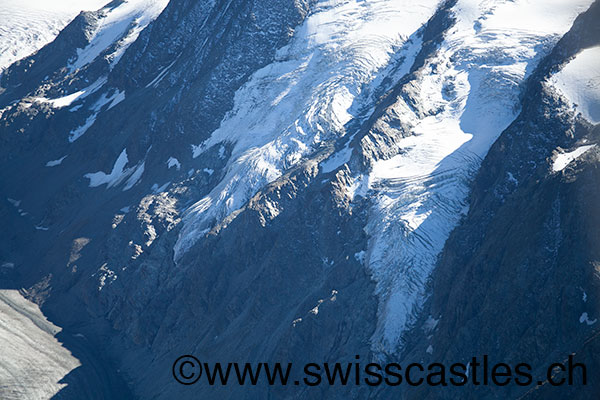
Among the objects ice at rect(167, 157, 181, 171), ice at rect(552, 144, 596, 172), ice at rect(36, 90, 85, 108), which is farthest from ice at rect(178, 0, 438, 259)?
ice at rect(36, 90, 85, 108)

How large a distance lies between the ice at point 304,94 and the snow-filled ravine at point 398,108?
6.9 inches

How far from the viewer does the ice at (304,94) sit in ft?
332

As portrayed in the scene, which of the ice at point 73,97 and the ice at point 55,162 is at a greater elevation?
the ice at point 73,97

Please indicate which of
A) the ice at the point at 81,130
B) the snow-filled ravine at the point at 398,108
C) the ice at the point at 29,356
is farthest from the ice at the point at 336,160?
the ice at the point at 81,130

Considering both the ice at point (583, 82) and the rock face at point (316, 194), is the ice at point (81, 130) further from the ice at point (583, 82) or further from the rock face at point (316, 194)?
the ice at point (583, 82)

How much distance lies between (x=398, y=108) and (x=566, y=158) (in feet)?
85.2

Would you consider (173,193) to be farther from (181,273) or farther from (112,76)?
(112,76)

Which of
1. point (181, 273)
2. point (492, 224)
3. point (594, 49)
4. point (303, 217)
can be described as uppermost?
point (594, 49)

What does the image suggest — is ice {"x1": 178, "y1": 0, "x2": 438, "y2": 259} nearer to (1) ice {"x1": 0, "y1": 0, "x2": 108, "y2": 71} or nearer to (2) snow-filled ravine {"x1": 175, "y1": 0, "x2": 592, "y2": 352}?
(2) snow-filled ravine {"x1": 175, "y1": 0, "x2": 592, "y2": 352}

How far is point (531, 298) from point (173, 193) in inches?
2299

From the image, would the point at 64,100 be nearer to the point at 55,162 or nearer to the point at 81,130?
the point at 81,130

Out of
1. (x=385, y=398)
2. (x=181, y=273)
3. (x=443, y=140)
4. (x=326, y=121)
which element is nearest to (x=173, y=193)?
(x=181, y=273)

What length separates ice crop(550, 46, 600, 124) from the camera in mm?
75250

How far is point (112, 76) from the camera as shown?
14162 centimetres
